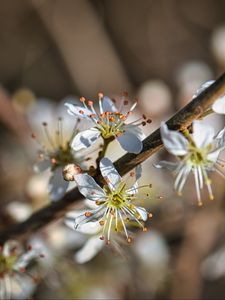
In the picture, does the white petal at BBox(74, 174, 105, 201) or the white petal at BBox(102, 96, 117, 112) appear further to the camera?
the white petal at BBox(102, 96, 117, 112)

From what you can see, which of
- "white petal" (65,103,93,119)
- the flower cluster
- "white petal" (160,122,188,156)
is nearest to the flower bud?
the flower cluster

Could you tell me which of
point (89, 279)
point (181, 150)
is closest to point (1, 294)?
point (89, 279)

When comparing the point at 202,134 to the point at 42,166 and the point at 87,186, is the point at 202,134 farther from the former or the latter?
the point at 42,166

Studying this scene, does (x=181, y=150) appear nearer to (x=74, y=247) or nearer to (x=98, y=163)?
(x=98, y=163)

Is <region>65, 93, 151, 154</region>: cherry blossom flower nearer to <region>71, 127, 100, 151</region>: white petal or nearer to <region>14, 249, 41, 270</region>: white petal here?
<region>71, 127, 100, 151</region>: white petal

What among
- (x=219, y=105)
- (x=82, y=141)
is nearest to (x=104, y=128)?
(x=82, y=141)

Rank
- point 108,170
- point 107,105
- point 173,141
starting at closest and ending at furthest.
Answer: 1. point 173,141
2. point 108,170
3. point 107,105

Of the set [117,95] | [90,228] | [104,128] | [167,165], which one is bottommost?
[117,95]
